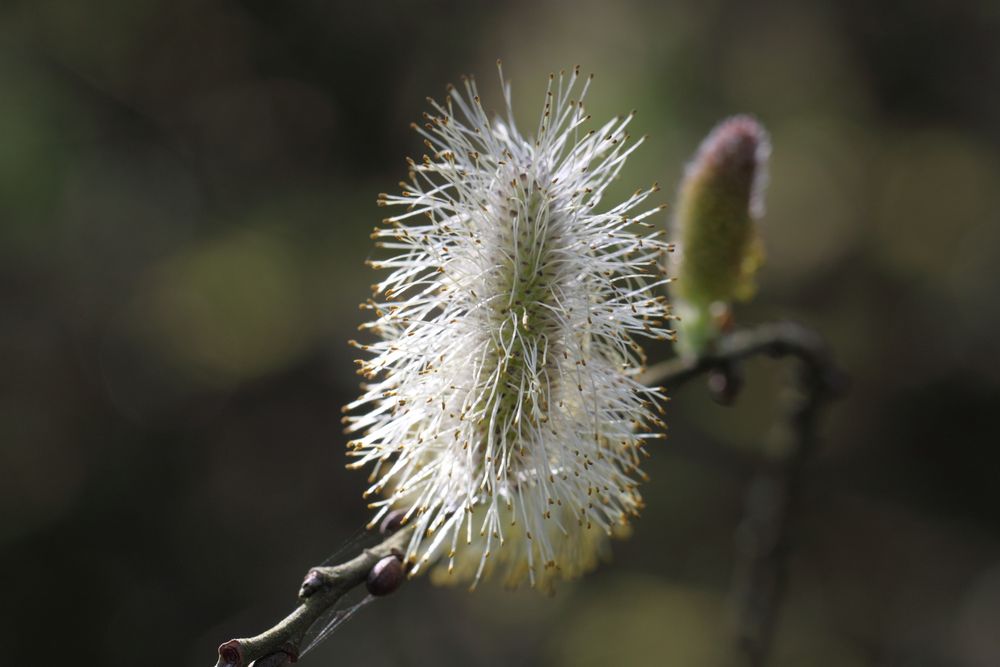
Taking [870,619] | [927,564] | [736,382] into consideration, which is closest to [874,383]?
Answer: [927,564]

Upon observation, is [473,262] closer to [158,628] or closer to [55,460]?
[158,628]

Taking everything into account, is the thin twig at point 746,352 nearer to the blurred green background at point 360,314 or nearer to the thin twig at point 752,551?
the thin twig at point 752,551

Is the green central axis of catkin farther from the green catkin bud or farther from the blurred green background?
the blurred green background

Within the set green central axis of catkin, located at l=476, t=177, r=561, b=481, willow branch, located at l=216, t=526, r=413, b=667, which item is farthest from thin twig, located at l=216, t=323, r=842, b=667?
green central axis of catkin, located at l=476, t=177, r=561, b=481

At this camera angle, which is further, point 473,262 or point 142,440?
point 142,440

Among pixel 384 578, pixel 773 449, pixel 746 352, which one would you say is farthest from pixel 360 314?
pixel 384 578

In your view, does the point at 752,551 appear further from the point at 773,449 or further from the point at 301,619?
the point at 301,619
